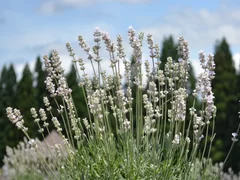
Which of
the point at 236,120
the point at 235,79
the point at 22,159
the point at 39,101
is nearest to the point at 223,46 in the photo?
the point at 235,79

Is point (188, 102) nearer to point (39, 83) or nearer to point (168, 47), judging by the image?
point (168, 47)

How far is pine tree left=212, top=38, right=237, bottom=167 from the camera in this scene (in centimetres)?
2049

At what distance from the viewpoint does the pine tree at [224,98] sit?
20489 millimetres

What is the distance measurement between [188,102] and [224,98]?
5.33 ft

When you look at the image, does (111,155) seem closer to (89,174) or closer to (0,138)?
(89,174)

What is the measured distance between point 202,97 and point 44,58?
1.44m

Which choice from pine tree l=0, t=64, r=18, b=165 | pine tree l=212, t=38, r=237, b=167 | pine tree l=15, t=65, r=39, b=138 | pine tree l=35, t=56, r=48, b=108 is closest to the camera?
pine tree l=212, t=38, r=237, b=167

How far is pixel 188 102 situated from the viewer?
72.3 feet

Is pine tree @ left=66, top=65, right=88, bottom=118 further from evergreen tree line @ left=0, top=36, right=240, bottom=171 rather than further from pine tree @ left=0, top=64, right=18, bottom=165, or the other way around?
pine tree @ left=0, top=64, right=18, bottom=165

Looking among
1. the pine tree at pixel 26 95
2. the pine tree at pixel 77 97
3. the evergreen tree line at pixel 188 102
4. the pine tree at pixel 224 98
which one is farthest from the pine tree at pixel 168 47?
the pine tree at pixel 26 95

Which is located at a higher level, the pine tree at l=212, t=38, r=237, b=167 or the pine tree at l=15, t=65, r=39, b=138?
the pine tree at l=15, t=65, r=39, b=138

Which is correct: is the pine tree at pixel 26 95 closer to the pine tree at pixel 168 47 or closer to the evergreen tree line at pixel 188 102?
the evergreen tree line at pixel 188 102

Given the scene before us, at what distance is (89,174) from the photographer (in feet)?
13.0

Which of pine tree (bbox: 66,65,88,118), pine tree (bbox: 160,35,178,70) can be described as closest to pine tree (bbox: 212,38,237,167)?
pine tree (bbox: 160,35,178,70)
